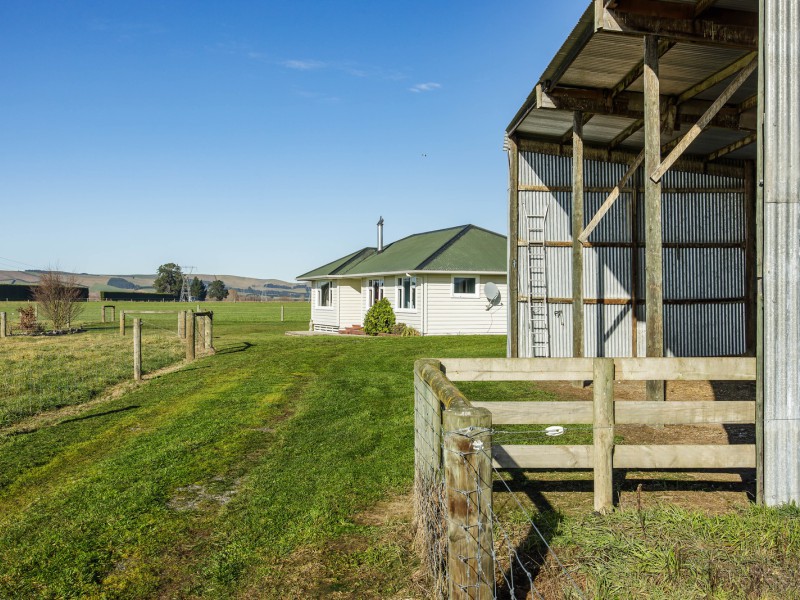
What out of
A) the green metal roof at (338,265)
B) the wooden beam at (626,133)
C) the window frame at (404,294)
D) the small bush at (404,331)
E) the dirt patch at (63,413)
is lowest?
the dirt patch at (63,413)

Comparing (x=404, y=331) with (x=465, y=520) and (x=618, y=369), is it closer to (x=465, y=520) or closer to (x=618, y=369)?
(x=618, y=369)

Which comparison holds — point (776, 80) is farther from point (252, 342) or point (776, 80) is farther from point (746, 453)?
point (252, 342)

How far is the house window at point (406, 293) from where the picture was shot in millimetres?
28266

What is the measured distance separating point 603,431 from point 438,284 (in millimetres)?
22317

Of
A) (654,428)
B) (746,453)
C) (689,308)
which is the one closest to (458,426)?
(746,453)

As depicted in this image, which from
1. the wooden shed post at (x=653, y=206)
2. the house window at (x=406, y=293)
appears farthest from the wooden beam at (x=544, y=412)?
the house window at (x=406, y=293)

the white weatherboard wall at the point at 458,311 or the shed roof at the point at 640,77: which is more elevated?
the shed roof at the point at 640,77

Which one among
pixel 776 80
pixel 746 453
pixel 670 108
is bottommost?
pixel 746 453

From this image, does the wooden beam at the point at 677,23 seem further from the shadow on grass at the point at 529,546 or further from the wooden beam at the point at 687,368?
the shadow on grass at the point at 529,546

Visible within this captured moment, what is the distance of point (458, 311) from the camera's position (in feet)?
91.4

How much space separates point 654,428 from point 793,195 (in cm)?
469

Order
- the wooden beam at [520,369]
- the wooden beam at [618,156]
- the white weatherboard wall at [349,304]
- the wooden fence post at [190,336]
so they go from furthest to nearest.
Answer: the white weatherboard wall at [349,304], the wooden fence post at [190,336], the wooden beam at [618,156], the wooden beam at [520,369]

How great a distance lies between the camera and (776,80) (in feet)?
18.0

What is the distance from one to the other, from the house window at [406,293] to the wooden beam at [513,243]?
13058 mm
